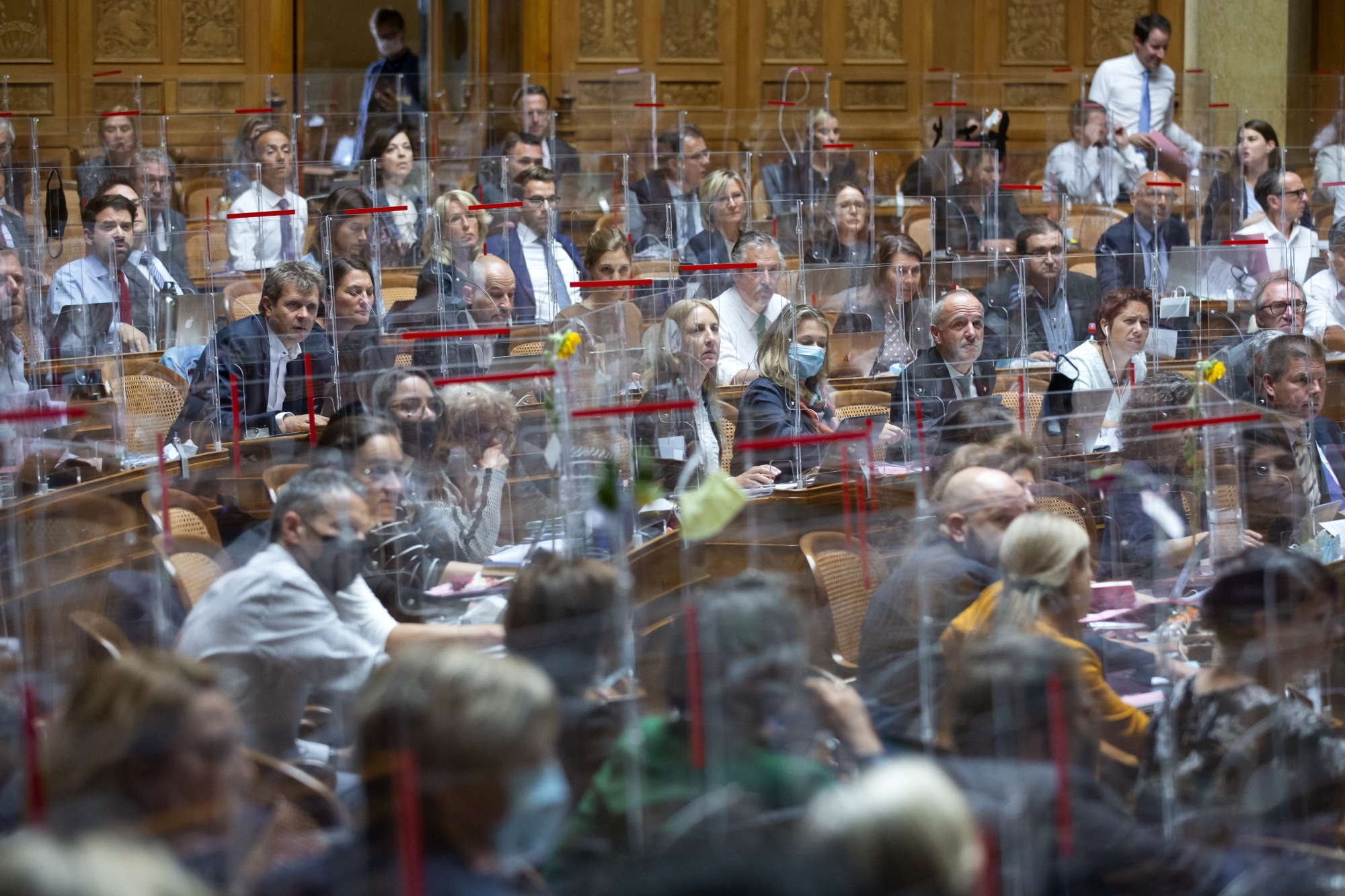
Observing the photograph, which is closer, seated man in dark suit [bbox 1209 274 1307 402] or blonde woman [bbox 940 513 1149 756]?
blonde woman [bbox 940 513 1149 756]

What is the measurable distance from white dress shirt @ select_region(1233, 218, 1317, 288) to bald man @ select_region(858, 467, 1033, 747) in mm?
3147

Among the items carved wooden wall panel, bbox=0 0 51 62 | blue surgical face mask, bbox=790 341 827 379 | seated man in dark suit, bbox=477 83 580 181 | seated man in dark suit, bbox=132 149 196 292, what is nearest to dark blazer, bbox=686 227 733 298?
seated man in dark suit, bbox=477 83 580 181

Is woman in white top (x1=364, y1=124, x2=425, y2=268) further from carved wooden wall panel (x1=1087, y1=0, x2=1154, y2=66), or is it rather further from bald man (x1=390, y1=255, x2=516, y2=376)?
carved wooden wall panel (x1=1087, y1=0, x2=1154, y2=66)

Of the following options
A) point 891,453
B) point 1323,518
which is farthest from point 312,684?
point 1323,518

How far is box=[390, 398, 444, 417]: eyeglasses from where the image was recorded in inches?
128

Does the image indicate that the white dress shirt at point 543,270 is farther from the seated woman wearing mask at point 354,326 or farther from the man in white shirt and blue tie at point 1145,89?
the man in white shirt and blue tie at point 1145,89

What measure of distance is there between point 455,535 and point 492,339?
1053mm

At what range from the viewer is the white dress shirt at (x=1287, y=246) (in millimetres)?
5727

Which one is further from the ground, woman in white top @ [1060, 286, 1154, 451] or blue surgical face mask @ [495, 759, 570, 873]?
woman in white top @ [1060, 286, 1154, 451]

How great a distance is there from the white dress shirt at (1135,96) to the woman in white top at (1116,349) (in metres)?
4.11

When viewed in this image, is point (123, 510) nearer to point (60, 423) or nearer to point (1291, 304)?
point (60, 423)

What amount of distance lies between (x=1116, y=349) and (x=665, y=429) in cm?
177

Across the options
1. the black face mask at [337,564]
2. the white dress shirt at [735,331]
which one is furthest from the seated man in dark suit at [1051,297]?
the black face mask at [337,564]

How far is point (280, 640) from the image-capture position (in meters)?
2.48
